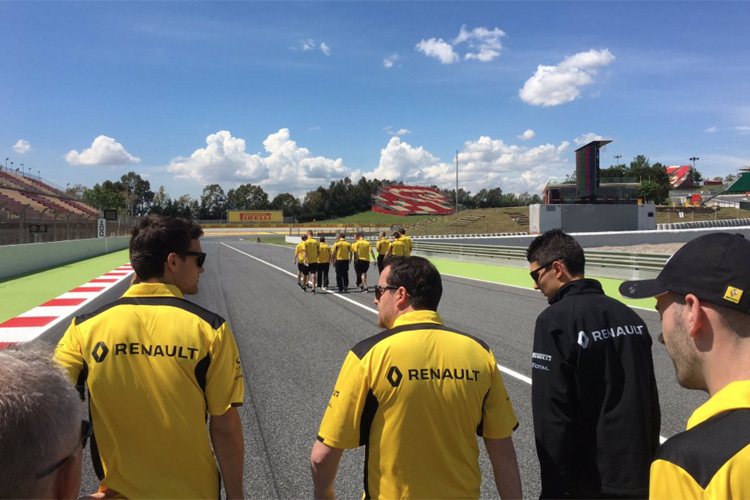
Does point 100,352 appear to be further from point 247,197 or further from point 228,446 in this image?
point 247,197

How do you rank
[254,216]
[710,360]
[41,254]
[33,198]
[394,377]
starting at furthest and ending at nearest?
[254,216] → [33,198] → [41,254] → [394,377] → [710,360]

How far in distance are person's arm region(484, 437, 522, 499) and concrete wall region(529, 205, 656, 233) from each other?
4833 cm

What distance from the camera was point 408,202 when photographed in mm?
136625

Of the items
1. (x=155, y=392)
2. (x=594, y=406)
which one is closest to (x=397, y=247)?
(x=594, y=406)

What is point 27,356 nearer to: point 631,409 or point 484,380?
point 484,380

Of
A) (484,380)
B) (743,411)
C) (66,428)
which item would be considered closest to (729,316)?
(743,411)

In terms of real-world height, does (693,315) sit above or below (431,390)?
above

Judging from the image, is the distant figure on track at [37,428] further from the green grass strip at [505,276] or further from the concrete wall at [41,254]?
the concrete wall at [41,254]

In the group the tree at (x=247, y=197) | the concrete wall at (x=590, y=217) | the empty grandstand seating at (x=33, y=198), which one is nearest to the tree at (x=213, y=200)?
the tree at (x=247, y=197)

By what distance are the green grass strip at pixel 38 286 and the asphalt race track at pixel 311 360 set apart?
1463mm

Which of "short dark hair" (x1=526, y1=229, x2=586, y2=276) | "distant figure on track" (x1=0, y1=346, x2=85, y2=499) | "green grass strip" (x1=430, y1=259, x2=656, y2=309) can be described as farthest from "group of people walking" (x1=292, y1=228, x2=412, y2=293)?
"distant figure on track" (x1=0, y1=346, x2=85, y2=499)

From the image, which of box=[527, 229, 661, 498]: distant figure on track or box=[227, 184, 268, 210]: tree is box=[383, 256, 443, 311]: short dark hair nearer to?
box=[527, 229, 661, 498]: distant figure on track

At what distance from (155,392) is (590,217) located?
5414cm

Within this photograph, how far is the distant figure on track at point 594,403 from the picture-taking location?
239cm
